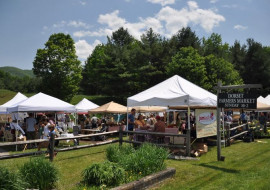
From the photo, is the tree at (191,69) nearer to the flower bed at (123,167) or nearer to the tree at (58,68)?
the tree at (58,68)

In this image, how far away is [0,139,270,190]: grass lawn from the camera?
5.85m

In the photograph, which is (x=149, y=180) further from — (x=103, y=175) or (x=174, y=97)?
(x=174, y=97)

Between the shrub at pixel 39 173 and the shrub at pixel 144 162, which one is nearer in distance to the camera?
the shrub at pixel 39 173

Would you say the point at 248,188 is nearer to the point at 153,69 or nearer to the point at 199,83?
the point at 199,83

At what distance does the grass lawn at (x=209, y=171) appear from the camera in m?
5.85

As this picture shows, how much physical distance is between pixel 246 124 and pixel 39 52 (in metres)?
36.1

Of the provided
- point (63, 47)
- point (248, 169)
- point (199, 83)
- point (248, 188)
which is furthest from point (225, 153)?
point (63, 47)

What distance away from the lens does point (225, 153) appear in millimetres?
9977

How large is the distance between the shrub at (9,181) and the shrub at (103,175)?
55.7 inches

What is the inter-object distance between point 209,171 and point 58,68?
37.3 metres

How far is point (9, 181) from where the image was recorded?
3873 mm

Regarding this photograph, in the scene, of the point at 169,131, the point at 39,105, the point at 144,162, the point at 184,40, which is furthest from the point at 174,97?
the point at 184,40

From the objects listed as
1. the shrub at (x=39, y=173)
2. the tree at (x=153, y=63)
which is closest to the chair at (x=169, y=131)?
the shrub at (x=39, y=173)

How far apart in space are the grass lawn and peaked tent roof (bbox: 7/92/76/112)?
4.61m
